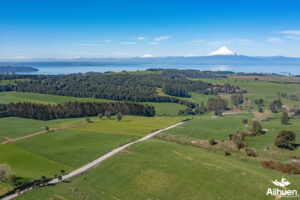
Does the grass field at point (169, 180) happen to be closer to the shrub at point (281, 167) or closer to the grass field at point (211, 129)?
the shrub at point (281, 167)

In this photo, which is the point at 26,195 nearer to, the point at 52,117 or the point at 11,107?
the point at 52,117

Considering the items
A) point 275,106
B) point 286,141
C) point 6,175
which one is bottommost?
point 6,175

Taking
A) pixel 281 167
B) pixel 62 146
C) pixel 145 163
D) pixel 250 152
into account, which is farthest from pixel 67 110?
pixel 281 167

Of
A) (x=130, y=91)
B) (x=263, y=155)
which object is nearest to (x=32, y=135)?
(x=263, y=155)

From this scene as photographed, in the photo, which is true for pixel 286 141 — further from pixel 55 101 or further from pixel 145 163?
pixel 55 101

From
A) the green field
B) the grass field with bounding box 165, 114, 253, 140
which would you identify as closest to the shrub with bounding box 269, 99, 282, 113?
the grass field with bounding box 165, 114, 253, 140

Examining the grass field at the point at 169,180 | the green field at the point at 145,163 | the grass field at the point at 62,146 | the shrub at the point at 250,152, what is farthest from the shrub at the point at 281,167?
the grass field at the point at 62,146

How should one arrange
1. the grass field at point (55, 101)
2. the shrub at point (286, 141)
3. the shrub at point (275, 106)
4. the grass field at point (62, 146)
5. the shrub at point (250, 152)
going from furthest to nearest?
the shrub at point (275, 106) → the grass field at point (55, 101) → the shrub at point (286, 141) → the shrub at point (250, 152) → the grass field at point (62, 146)
